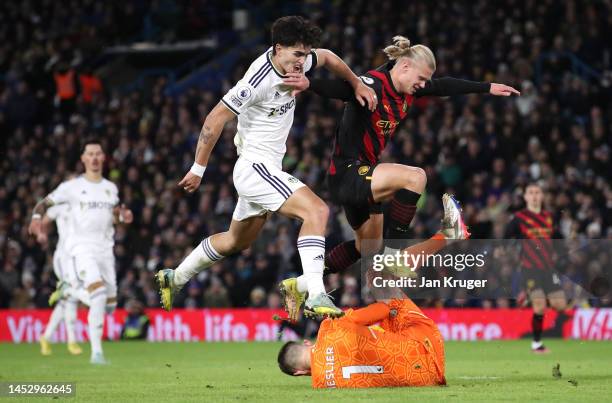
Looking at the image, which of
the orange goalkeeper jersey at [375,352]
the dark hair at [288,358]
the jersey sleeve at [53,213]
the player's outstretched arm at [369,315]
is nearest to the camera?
the orange goalkeeper jersey at [375,352]

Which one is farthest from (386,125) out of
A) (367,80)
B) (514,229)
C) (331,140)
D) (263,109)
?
(331,140)

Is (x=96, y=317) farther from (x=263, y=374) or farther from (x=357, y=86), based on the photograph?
(x=357, y=86)

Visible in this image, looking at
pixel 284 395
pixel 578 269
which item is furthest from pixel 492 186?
pixel 284 395

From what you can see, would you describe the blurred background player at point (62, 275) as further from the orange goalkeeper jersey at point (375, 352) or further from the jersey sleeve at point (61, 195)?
the orange goalkeeper jersey at point (375, 352)

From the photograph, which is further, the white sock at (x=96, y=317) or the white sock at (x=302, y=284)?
the white sock at (x=96, y=317)

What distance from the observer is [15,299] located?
20.8 metres

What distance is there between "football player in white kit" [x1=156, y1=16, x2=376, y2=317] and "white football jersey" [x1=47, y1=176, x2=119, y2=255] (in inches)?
177

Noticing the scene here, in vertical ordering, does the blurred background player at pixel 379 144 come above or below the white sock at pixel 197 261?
above

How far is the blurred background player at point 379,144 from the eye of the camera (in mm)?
9422

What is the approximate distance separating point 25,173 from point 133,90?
4.11 metres

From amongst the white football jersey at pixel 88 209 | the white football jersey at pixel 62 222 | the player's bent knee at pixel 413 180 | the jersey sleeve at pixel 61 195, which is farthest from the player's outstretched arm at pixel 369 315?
the white football jersey at pixel 62 222

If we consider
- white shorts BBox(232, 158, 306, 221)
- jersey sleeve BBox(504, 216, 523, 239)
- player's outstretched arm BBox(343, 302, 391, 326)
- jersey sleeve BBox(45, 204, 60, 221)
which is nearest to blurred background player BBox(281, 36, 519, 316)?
white shorts BBox(232, 158, 306, 221)

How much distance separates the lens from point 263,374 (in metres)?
11.2

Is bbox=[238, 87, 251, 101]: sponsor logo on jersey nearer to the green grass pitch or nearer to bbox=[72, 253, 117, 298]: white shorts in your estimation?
the green grass pitch
